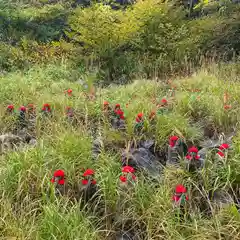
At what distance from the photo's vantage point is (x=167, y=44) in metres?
8.51

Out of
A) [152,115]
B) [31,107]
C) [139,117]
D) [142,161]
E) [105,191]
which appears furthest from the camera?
[31,107]

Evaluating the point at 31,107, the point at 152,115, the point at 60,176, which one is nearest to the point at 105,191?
the point at 60,176

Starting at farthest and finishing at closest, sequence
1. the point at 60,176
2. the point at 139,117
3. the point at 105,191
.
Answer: the point at 139,117 < the point at 105,191 < the point at 60,176

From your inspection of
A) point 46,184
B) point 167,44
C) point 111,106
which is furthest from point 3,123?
point 167,44

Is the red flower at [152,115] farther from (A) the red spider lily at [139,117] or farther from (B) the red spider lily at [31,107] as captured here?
(B) the red spider lily at [31,107]

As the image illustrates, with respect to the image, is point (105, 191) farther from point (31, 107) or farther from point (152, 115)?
point (31, 107)

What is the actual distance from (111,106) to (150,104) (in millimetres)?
548

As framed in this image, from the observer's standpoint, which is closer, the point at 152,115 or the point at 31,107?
the point at 152,115

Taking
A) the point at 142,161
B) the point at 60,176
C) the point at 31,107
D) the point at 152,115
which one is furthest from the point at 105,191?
the point at 31,107

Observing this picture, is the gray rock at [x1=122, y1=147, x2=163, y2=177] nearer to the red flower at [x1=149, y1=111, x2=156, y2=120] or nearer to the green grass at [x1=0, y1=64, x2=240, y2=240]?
the green grass at [x1=0, y1=64, x2=240, y2=240]

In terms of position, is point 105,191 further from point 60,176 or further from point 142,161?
point 142,161

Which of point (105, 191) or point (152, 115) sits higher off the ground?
point (152, 115)

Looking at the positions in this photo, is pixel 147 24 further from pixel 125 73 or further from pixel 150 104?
pixel 150 104

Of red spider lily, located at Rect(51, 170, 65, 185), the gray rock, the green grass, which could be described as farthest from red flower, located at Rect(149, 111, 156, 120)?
red spider lily, located at Rect(51, 170, 65, 185)
